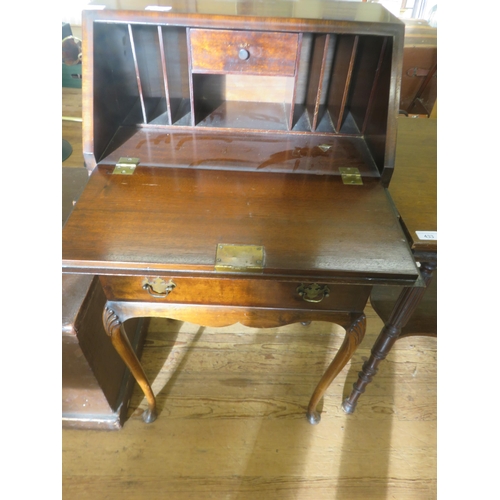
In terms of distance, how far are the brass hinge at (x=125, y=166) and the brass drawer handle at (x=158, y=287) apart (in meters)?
0.30

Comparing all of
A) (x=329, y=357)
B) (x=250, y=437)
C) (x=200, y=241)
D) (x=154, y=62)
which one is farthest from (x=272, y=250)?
(x=329, y=357)

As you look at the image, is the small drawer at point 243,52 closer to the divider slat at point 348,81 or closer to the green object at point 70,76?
the divider slat at point 348,81

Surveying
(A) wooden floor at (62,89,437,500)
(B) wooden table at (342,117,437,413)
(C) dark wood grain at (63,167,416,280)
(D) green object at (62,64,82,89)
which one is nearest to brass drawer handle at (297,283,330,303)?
(C) dark wood grain at (63,167,416,280)

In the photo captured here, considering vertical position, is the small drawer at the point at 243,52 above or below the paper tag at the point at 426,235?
above

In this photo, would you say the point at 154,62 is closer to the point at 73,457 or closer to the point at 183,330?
the point at 183,330

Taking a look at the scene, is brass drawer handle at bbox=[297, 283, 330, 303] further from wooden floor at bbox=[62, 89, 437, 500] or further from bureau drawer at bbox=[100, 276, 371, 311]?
wooden floor at bbox=[62, 89, 437, 500]

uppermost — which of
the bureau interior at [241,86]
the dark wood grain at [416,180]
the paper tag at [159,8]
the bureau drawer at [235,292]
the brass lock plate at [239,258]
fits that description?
the paper tag at [159,8]

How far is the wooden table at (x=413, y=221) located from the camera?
34.9 inches

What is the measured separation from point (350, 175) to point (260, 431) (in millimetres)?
984

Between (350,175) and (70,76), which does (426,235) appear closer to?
(350,175)

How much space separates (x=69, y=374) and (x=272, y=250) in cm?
82

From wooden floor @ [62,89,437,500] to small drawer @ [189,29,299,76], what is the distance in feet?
3.67

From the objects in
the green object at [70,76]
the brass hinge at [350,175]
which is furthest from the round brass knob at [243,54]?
the green object at [70,76]

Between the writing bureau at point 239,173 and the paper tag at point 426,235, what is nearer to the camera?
the writing bureau at point 239,173
